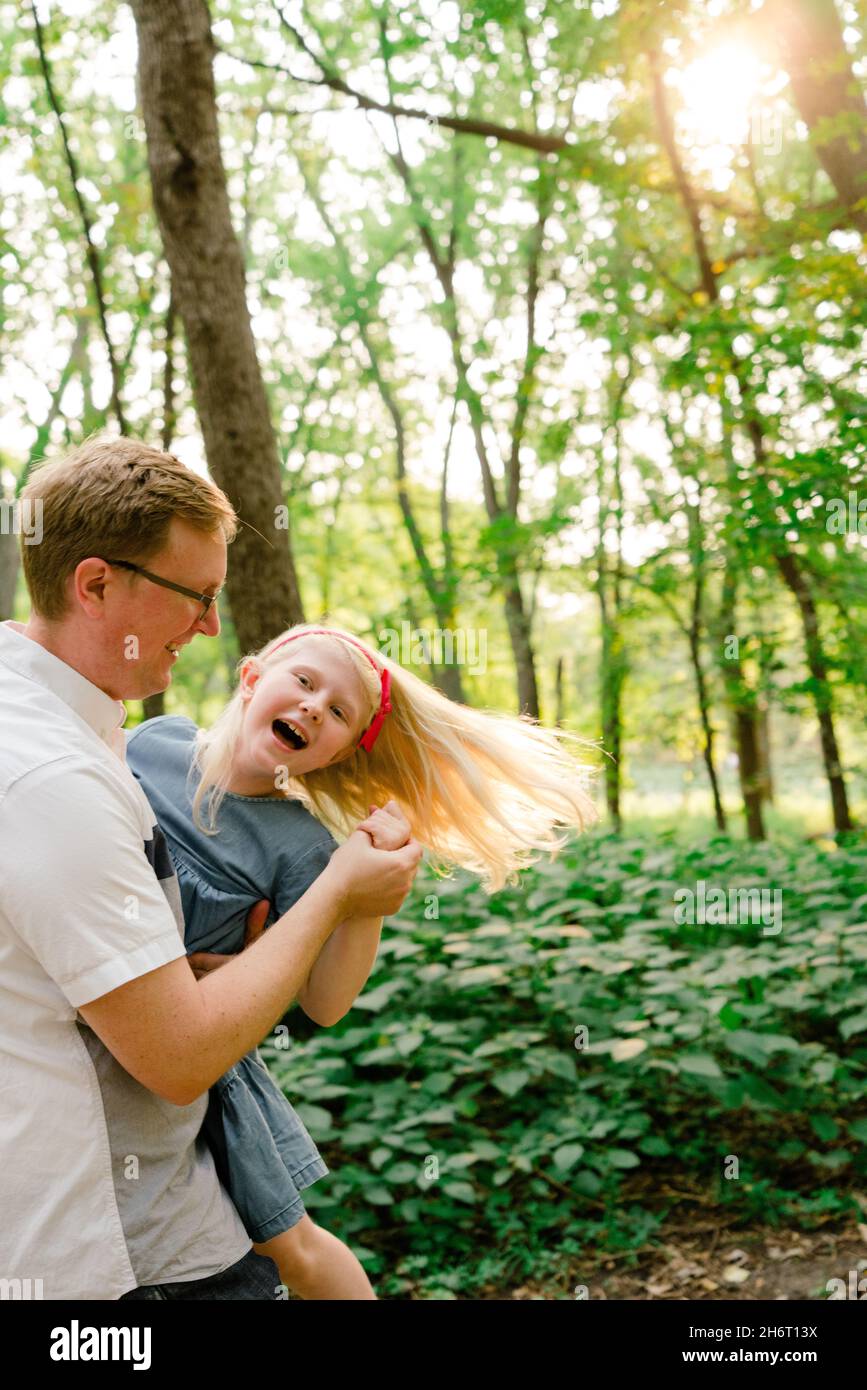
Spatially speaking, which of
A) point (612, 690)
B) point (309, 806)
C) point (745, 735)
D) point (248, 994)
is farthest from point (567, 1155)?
point (612, 690)

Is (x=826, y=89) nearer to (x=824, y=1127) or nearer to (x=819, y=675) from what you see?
(x=819, y=675)

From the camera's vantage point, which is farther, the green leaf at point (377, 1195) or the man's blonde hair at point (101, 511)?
the green leaf at point (377, 1195)

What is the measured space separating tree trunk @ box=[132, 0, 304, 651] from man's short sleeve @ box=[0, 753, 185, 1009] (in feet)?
10.8

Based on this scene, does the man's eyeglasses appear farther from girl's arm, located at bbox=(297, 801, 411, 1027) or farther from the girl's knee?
the girl's knee

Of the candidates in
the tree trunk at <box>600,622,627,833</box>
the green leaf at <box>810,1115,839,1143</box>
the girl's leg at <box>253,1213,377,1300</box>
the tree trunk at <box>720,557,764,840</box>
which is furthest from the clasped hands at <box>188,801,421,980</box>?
the tree trunk at <box>600,622,627,833</box>

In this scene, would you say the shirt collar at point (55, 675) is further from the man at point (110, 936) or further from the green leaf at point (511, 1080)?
the green leaf at point (511, 1080)

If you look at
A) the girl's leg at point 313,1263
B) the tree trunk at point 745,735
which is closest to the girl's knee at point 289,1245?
the girl's leg at point 313,1263

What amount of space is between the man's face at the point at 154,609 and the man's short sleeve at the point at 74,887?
0.93 ft

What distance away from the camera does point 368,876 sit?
1.91 meters

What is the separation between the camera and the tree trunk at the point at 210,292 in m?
4.79

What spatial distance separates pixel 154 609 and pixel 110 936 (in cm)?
54
